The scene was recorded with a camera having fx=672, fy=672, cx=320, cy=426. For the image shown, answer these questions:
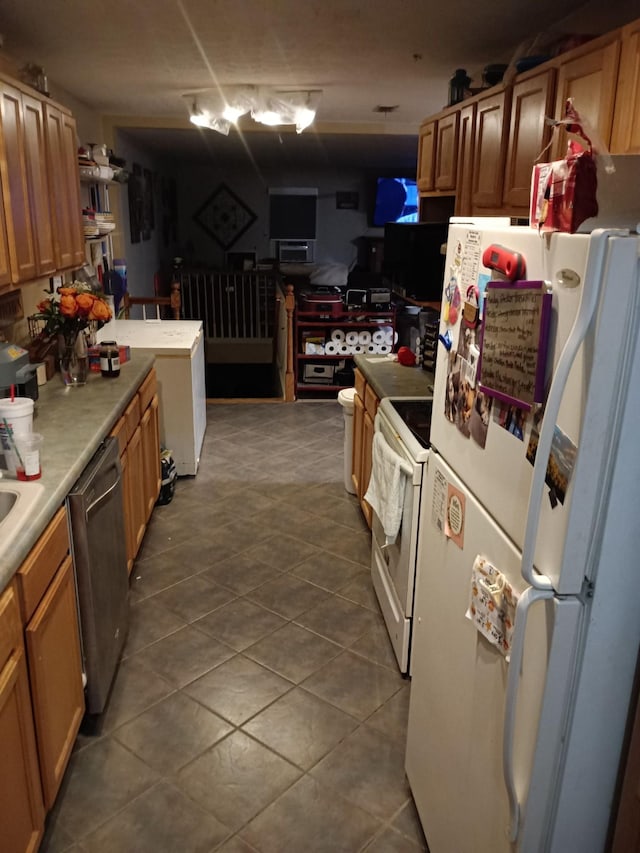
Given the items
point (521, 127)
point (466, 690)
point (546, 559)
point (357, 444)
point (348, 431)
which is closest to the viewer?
point (546, 559)

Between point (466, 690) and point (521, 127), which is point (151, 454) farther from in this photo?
point (466, 690)

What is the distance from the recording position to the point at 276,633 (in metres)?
2.75

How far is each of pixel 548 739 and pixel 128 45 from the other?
11.2 ft

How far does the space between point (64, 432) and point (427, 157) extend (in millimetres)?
2444

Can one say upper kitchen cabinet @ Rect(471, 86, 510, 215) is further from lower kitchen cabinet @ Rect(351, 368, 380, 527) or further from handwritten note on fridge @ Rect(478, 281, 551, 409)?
handwritten note on fridge @ Rect(478, 281, 551, 409)

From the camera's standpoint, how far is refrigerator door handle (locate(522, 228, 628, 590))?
958 mm

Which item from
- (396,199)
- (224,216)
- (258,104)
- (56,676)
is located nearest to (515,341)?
(56,676)

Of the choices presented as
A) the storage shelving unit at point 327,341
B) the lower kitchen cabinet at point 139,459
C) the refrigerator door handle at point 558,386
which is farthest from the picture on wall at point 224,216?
the refrigerator door handle at point 558,386

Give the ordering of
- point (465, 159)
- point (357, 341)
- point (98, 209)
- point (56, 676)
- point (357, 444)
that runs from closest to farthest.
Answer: point (56, 676) → point (465, 159) → point (357, 444) → point (98, 209) → point (357, 341)

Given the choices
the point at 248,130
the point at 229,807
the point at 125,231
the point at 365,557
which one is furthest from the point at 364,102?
the point at 229,807

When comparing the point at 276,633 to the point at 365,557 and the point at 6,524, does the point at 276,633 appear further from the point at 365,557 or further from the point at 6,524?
the point at 6,524

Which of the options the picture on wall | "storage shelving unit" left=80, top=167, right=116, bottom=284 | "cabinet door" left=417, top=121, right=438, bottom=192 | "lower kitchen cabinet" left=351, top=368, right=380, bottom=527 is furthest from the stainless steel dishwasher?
the picture on wall

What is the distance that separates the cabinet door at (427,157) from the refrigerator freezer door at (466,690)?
7.68ft

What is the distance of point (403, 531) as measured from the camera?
7.95 feet
